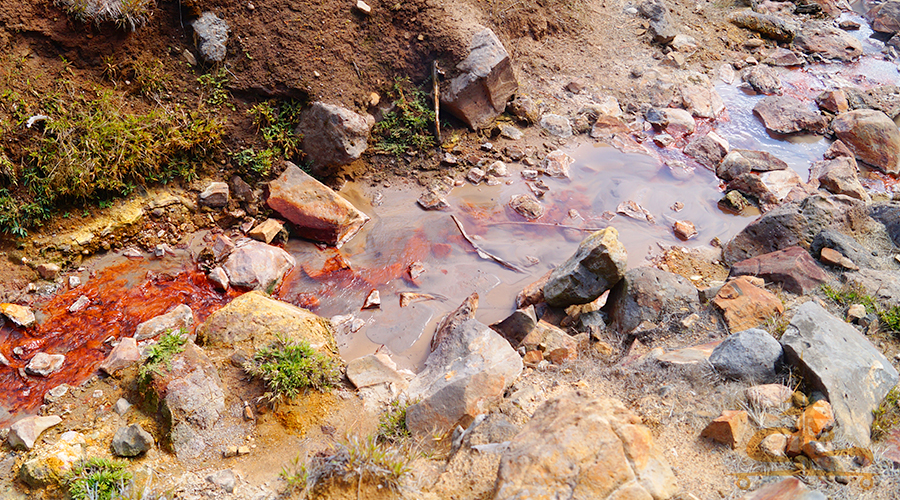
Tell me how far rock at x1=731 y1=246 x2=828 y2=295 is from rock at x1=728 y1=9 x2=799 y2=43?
6.71 m

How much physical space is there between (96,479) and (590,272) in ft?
11.8

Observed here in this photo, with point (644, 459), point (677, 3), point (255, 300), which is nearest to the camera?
point (644, 459)

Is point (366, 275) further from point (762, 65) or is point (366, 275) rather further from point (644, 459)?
point (762, 65)

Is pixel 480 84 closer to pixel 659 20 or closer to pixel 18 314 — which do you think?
pixel 659 20

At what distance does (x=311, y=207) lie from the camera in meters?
5.13

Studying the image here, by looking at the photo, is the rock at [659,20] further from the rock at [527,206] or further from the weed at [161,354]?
the weed at [161,354]

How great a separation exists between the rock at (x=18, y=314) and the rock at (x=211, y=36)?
2877 millimetres

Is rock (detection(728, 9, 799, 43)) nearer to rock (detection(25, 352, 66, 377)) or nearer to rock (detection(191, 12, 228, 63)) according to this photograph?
rock (detection(191, 12, 228, 63))

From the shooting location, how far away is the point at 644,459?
2191 millimetres

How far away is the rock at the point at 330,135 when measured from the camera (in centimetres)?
534

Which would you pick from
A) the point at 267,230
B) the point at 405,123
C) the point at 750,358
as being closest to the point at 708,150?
the point at 405,123

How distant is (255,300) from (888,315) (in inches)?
187

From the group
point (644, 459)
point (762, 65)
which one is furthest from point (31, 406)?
point (762, 65)

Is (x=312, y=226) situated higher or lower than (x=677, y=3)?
lower
